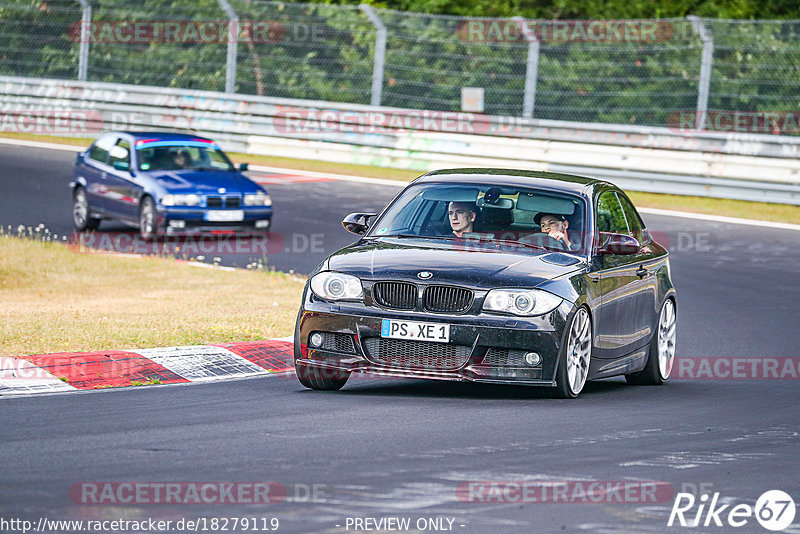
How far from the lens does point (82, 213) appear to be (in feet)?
69.6

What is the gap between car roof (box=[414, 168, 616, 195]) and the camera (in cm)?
1059

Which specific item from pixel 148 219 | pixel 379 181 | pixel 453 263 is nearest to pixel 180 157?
pixel 148 219

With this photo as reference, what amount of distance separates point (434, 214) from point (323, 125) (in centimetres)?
1846

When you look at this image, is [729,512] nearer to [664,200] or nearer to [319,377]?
[319,377]

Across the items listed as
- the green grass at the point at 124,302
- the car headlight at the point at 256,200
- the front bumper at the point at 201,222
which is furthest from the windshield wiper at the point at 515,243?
the car headlight at the point at 256,200

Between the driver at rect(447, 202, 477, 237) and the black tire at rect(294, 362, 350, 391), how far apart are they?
136 centimetres

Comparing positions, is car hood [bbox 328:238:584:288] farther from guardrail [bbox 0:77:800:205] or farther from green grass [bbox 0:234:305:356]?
guardrail [bbox 0:77:800:205]

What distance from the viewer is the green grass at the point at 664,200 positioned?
77.4 ft

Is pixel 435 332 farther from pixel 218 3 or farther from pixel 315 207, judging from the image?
pixel 218 3

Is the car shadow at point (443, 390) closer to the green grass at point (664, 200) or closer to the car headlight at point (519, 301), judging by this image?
the car headlight at point (519, 301)

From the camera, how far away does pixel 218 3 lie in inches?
1166

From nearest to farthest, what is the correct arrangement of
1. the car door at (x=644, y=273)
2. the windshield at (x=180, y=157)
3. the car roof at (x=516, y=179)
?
the car roof at (x=516, y=179) → the car door at (x=644, y=273) → the windshield at (x=180, y=157)

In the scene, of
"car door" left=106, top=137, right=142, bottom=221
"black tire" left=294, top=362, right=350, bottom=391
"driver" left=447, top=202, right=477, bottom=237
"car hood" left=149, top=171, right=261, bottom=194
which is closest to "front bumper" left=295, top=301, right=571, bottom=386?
"black tire" left=294, top=362, right=350, bottom=391

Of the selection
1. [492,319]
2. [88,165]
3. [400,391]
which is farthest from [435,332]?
[88,165]
